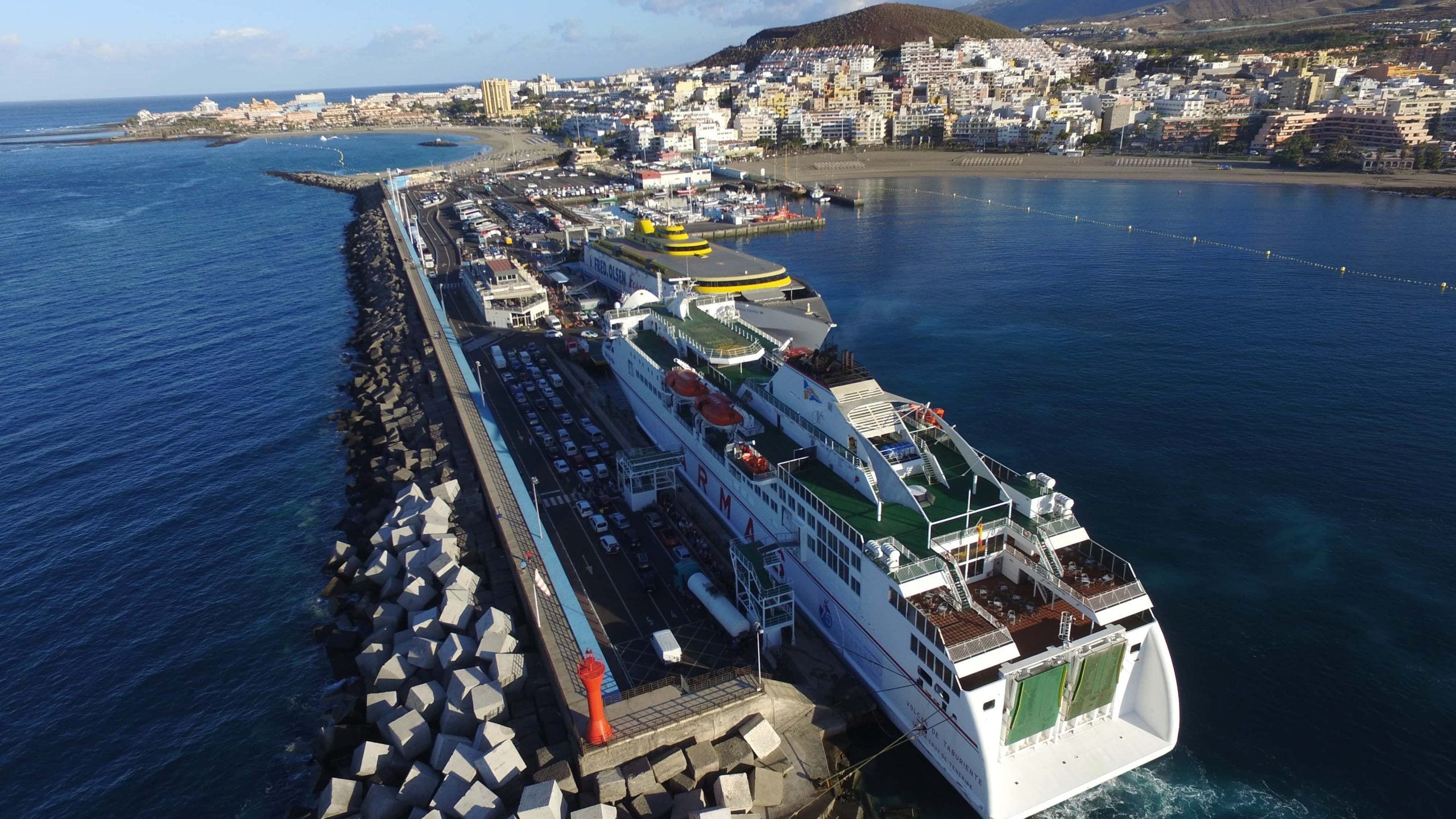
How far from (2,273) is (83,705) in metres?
88.2

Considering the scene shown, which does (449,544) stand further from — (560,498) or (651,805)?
(651,805)

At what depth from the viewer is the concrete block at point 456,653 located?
1086 inches

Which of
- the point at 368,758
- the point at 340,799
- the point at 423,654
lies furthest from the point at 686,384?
the point at 340,799

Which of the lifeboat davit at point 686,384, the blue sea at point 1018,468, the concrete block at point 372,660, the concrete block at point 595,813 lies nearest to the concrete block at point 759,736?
the blue sea at point 1018,468

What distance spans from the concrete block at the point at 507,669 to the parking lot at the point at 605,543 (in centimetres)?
303

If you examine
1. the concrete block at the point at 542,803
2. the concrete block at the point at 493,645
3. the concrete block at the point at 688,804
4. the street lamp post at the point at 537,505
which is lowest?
the concrete block at the point at 688,804

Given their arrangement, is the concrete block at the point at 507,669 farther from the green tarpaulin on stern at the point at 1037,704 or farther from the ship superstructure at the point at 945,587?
the green tarpaulin on stern at the point at 1037,704

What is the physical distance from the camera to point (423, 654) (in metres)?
28.3

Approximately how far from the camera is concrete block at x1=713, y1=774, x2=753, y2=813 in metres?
22.4

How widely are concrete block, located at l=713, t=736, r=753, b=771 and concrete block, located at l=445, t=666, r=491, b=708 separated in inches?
329

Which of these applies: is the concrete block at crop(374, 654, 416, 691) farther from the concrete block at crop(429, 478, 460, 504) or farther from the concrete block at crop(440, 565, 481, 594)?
the concrete block at crop(429, 478, 460, 504)

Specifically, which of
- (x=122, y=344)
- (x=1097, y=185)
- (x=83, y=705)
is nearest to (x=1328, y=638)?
(x=83, y=705)

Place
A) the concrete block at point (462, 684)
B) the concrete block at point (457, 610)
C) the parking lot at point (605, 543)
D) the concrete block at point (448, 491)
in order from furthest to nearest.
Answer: the concrete block at point (448, 491), the concrete block at point (457, 610), the parking lot at point (605, 543), the concrete block at point (462, 684)

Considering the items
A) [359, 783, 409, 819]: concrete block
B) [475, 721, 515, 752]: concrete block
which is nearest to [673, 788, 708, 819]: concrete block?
[475, 721, 515, 752]: concrete block
